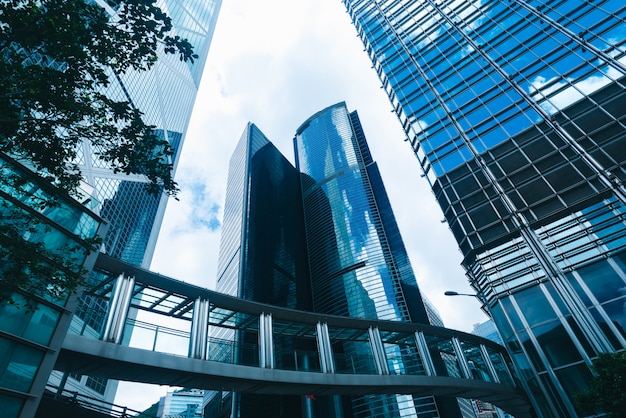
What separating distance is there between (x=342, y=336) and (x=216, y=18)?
663 feet

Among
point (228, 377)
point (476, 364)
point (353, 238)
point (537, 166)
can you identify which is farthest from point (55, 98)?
point (353, 238)

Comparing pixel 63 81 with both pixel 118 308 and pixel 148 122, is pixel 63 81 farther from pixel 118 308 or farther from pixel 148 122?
pixel 148 122

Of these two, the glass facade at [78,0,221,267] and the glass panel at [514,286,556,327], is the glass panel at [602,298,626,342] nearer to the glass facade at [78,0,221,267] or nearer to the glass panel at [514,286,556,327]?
the glass panel at [514,286,556,327]

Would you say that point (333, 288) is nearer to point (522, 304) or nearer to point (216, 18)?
point (522, 304)

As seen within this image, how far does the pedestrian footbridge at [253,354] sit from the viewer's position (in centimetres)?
1565

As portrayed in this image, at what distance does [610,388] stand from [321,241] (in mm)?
88673

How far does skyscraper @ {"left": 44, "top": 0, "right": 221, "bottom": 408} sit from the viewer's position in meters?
88.9

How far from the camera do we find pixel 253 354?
19.3m

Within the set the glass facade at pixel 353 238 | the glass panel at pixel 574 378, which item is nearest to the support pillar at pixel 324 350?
the glass panel at pixel 574 378

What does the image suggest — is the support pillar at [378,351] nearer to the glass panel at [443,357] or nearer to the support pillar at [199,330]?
the glass panel at [443,357]

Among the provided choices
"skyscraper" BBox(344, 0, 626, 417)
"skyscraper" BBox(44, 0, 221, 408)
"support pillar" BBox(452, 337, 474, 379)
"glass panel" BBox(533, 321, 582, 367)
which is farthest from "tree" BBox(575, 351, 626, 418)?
"skyscraper" BBox(44, 0, 221, 408)

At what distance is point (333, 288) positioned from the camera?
3568 inches

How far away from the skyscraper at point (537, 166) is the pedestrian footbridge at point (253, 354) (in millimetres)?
4450

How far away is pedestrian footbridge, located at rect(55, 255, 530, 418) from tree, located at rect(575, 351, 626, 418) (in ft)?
28.0
